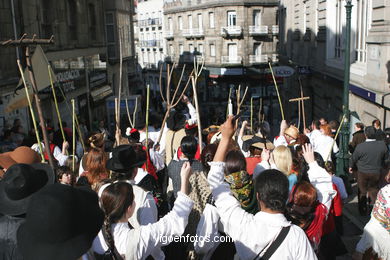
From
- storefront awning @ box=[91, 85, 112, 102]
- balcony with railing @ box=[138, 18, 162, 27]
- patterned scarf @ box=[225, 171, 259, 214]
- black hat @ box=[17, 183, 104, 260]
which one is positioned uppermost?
balcony with railing @ box=[138, 18, 162, 27]

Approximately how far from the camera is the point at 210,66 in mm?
42562

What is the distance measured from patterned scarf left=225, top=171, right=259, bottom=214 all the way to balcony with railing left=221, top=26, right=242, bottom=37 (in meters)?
37.6

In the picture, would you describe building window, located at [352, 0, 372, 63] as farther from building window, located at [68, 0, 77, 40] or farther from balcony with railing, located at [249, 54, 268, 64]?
balcony with railing, located at [249, 54, 268, 64]

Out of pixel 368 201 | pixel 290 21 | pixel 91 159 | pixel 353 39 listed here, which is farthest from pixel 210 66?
pixel 91 159

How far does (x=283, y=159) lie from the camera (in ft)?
14.5

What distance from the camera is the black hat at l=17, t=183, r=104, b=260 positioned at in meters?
2.10

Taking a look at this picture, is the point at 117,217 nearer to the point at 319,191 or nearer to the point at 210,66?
the point at 319,191

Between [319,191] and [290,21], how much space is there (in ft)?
82.1

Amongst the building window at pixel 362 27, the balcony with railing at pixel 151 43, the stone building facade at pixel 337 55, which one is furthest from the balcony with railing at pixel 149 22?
the building window at pixel 362 27

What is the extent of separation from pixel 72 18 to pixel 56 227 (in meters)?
19.2

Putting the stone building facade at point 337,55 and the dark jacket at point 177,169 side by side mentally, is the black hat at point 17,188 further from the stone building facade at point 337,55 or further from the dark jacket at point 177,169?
the stone building facade at point 337,55

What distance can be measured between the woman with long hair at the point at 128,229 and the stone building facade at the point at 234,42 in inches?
1425

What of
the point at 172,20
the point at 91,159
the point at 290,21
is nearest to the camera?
the point at 91,159

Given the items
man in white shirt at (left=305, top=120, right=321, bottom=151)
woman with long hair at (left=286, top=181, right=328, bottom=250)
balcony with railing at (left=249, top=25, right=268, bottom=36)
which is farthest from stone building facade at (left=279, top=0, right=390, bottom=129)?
balcony with railing at (left=249, top=25, right=268, bottom=36)
